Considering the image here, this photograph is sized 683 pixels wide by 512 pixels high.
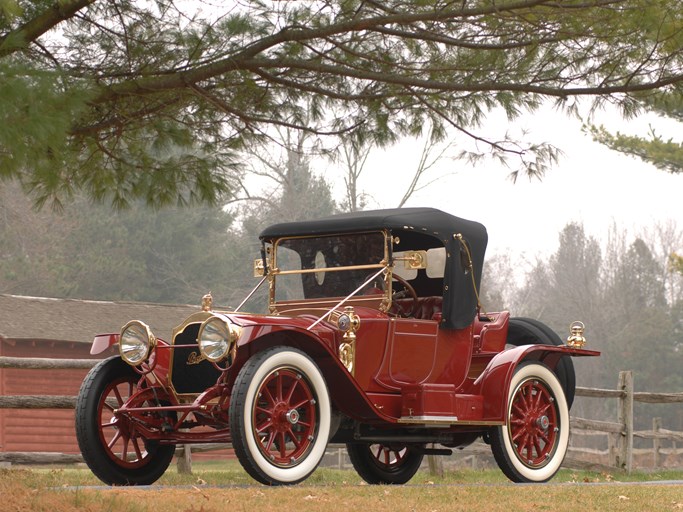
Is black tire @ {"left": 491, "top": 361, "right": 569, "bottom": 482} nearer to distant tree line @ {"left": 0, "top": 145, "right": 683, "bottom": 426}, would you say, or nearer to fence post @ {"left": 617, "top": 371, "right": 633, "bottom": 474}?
fence post @ {"left": 617, "top": 371, "right": 633, "bottom": 474}

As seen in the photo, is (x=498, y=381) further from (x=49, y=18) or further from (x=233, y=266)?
(x=233, y=266)

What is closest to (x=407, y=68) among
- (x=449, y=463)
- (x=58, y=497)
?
(x=58, y=497)

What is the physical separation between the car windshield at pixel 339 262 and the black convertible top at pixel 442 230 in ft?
0.56

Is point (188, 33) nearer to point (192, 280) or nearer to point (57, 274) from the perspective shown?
point (57, 274)

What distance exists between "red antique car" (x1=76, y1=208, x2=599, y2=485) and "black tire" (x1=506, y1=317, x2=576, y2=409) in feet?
0.05

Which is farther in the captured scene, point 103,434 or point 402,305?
point 402,305

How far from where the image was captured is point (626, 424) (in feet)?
49.6

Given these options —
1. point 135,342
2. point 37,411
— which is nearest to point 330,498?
point 135,342

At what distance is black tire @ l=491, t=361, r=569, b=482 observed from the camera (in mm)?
9508

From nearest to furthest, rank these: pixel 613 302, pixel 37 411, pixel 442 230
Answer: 1. pixel 442 230
2. pixel 37 411
3. pixel 613 302

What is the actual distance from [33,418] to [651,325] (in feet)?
94.0

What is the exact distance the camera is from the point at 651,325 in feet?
153

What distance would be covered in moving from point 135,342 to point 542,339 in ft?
13.0

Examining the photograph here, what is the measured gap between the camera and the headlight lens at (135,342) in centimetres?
854
